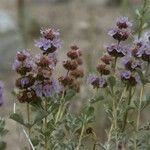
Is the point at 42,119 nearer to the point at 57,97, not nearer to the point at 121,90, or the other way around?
the point at 57,97

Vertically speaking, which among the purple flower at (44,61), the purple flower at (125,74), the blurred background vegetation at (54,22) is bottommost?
the blurred background vegetation at (54,22)

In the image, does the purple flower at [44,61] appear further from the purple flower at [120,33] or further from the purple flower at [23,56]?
the purple flower at [120,33]

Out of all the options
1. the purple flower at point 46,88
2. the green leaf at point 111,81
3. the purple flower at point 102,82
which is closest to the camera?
the purple flower at point 46,88

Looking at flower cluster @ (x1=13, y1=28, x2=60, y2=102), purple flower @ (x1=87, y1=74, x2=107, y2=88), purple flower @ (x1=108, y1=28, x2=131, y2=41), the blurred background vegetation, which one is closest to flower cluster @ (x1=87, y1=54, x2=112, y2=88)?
purple flower @ (x1=87, y1=74, x2=107, y2=88)

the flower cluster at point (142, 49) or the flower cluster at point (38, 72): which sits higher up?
the flower cluster at point (142, 49)

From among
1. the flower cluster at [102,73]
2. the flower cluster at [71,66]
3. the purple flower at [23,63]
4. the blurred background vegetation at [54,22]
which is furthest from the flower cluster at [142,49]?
the blurred background vegetation at [54,22]

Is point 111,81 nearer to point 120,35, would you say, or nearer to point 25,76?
point 120,35

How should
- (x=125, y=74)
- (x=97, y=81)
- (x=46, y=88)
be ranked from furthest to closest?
(x=97, y=81) < (x=125, y=74) < (x=46, y=88)

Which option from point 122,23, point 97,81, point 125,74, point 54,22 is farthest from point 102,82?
point 54,22

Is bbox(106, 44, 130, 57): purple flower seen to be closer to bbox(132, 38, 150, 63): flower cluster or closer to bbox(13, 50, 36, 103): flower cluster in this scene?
bbox(132, 38, 150, 63): flower cluster
